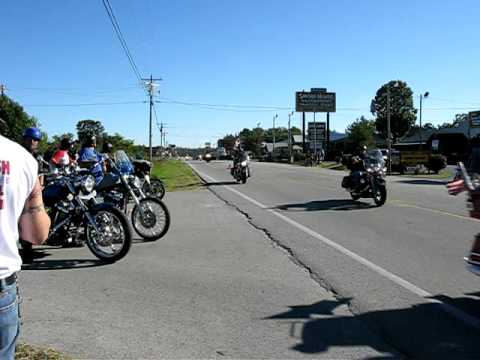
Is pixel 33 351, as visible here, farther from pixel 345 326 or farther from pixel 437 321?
pixel 437 321

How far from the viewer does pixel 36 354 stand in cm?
425

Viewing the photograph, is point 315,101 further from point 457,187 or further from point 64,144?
point 457,187

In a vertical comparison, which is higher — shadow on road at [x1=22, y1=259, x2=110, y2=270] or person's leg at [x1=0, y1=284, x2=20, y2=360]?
person's leg at [x1=0, y1=284, x2=20, y2=360]

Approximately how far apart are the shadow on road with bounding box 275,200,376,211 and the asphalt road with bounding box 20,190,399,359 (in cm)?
576

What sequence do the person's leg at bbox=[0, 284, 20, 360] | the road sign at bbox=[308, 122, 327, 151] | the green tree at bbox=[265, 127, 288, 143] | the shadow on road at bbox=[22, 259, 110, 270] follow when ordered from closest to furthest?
the person's leg at bbox=[0, 284, 20, 360] < the shadow on road at bbox=[22, 259, 110, 270] < the road sign at bbox=[308, 122, 327, 151] < the green tree at bbox=[265, 127, 288, 143]

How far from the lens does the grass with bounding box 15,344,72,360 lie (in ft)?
13.8

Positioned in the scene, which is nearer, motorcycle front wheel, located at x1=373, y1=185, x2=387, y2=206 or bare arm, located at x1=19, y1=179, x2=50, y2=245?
bare arm, located at x1=19, y1=179, x2=50, y2=245

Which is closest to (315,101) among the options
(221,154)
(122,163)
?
(221,154)

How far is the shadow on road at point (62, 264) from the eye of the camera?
25.2 ft

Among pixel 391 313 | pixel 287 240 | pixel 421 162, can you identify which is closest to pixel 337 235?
pixel 287 240

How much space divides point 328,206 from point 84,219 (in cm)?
838

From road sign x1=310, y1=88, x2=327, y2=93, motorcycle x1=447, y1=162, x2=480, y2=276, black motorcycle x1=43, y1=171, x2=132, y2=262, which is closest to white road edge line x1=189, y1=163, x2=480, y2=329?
motorcycle x1=447, y1=162, x2=480, y2=276

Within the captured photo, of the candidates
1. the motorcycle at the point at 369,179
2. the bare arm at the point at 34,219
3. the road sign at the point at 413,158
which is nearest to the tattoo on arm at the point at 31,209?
the bare arm at the point at 34,219

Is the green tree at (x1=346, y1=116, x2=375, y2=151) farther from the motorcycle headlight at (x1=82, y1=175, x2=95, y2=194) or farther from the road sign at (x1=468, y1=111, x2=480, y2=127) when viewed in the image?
the motorcycle headlight at (x1=82, y1=175, x2=95, y2=194)
